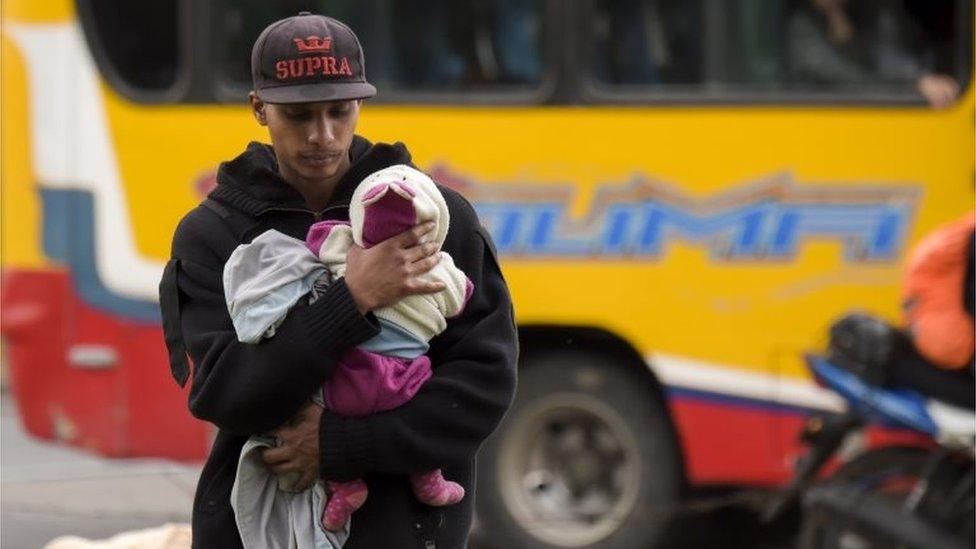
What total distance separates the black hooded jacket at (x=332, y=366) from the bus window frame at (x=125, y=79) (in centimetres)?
435

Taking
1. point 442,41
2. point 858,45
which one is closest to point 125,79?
point 442,41

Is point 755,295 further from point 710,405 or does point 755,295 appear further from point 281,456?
point 281,456

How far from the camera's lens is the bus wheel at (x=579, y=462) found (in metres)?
7.28

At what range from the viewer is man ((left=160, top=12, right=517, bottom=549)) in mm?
2770

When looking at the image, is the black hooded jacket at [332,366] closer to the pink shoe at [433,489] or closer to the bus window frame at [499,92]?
the pink shoe at [433,489]

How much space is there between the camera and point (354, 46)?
2922mm

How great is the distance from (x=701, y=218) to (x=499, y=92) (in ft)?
2.84

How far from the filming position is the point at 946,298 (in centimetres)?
565

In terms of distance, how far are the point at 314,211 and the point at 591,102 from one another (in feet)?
14.2

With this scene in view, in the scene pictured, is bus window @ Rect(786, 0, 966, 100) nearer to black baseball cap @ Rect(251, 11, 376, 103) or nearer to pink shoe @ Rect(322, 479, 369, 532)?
black baseball cap @ Rect(251, 11, 376, 103)

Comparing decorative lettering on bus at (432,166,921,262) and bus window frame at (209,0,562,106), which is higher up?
bus window frame at (209,0,562,106)

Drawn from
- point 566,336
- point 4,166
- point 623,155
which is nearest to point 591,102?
point 623,155

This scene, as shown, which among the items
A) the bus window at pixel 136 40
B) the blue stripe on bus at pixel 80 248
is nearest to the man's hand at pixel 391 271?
the blue stripe on bus at pixel 80 248

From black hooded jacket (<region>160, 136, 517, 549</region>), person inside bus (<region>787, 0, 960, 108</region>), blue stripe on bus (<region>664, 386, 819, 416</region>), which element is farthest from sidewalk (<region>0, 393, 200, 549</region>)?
black hooded jacket (<region>160, 136, 517, 549</region>)
